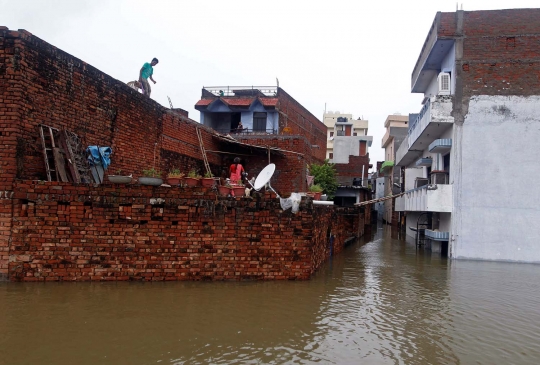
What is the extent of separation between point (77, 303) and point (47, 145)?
10.6 ft

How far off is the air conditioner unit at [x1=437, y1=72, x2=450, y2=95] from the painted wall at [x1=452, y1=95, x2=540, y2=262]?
3.19 feet

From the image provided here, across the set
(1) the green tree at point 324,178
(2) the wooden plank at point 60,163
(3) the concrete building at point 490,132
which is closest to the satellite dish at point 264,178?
(2) the wooden plank at point 60,163

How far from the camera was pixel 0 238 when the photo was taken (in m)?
6.81

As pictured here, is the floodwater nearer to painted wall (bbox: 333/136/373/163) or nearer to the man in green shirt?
the man in green shirt

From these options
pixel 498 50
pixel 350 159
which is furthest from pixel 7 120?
pixel 350 159

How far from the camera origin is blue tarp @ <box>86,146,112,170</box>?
849 cm

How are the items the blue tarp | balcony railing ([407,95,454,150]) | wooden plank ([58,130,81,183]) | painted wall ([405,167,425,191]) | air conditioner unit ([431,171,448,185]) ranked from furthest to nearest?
painted wall ([405,167,425,191])
air conditioner unit ([431,171,448,185])
balcony railing ([407,95,454,150])
the blue tarp
wooden plank ([58,130,81,183])

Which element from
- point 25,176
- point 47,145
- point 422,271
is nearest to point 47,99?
point 47,145

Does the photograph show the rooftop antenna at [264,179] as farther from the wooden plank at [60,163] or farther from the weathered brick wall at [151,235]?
the wooden plank at [60,163]

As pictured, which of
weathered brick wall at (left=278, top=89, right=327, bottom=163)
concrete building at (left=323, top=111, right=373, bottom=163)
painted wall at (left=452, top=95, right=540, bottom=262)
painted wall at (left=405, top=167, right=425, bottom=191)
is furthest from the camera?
concrete building at (left=323, top=111, right=373, bottom=163)

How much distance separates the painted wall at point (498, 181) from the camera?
Answer: 13.4 m

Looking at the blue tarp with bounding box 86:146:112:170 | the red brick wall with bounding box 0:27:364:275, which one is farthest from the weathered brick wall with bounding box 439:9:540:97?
the blue tarp with bounding box 86:146:112:170

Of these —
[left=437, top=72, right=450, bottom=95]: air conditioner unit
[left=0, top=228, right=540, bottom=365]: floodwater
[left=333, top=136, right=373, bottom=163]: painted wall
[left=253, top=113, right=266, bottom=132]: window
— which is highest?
[left=333, top=136, right=373, bottom=163]: painted wall

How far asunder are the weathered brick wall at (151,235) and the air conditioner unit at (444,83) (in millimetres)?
9052
